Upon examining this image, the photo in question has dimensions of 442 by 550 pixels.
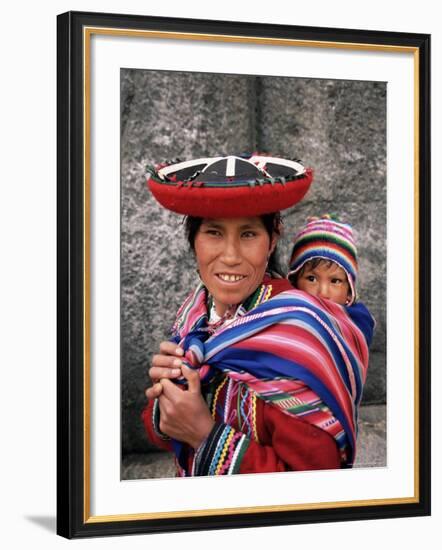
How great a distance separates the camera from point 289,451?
3439 mm

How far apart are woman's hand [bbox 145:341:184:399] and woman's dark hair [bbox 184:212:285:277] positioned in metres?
0.32

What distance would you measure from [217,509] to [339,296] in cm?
77

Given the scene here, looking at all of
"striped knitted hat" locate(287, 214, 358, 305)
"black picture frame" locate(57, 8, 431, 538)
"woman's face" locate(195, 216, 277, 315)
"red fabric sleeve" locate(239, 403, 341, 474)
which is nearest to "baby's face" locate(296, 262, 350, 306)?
"striped knitted hat" locate(287, 214, 358, 305)

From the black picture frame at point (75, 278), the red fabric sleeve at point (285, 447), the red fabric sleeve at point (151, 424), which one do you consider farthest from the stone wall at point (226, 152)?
the red fabric sleeve at point (285, 447)

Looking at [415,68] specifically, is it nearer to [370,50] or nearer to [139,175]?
[370,50]

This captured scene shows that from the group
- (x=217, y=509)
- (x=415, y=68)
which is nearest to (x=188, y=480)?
(x=217, y=509)

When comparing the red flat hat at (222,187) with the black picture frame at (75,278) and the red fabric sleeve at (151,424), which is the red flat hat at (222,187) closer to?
the black picture frame at (75,278)

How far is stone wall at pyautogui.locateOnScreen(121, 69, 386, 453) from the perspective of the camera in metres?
3.33

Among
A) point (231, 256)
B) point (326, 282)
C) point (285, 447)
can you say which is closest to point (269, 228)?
point (231, 256)

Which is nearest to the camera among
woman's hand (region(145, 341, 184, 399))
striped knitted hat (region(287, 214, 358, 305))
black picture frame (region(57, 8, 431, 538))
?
black picture frame (region(57, 8, 431, 538))

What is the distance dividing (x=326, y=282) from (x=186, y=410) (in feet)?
1.97

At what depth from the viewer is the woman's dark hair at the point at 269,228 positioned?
11.1ft

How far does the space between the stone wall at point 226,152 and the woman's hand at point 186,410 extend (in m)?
0.07

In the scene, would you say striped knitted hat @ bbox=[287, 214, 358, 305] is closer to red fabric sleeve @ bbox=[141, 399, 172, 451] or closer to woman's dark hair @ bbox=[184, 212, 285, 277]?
woman's dark hair @ bbox=[184, 212, 285, 277]
